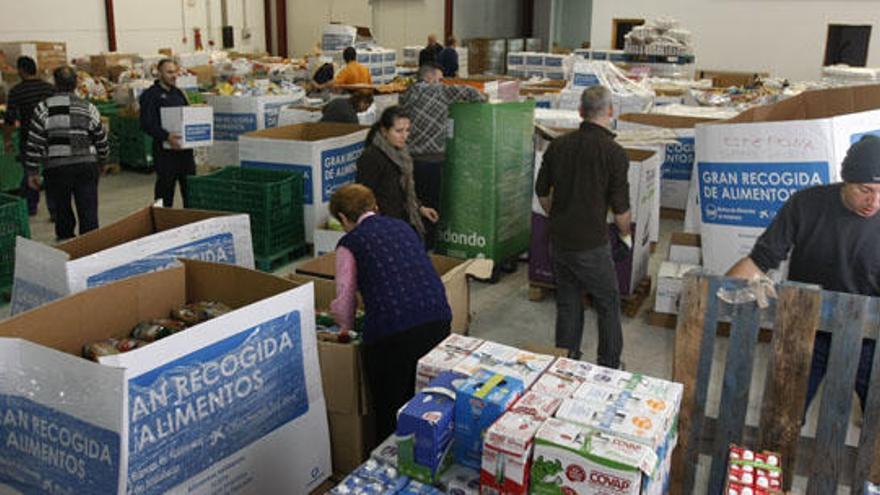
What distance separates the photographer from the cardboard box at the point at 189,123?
621 centimetres

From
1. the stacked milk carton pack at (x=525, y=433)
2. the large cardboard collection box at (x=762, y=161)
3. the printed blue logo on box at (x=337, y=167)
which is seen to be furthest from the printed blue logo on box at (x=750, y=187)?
the printed blue logo on box at (x=337, y=167)

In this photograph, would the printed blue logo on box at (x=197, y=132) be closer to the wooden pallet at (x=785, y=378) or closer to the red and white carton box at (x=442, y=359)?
the red and white carton box at (x=442, y=359)

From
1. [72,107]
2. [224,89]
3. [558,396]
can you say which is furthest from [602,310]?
[224,89]

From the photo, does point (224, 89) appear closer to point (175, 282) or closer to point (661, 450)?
point (175, 282)

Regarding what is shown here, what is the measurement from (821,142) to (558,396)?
260 centimetres

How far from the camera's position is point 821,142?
3836 mm

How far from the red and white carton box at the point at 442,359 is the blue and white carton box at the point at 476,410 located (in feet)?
0.51

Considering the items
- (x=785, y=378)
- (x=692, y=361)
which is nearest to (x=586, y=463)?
(x=692, y=361)

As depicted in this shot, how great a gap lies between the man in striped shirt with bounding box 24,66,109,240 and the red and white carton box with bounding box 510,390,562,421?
4.90m

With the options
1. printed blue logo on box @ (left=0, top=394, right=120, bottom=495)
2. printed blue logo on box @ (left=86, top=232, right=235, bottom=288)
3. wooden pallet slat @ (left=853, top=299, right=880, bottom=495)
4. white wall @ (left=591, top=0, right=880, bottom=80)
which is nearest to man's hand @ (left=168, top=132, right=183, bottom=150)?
printed blue logo on box @ (left=86, top=232, right=235, bottom=288)

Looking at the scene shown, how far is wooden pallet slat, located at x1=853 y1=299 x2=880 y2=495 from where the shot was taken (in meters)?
2.17

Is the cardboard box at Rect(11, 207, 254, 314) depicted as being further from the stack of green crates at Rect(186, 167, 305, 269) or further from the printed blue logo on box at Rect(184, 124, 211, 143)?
the printed blue logo on box at Rect(184, 124, 211, 143)

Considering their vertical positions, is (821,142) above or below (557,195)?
above

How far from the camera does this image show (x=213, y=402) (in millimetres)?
2322
